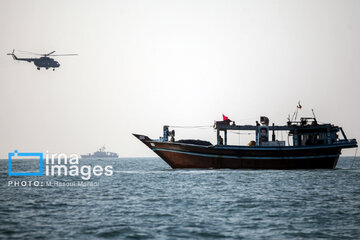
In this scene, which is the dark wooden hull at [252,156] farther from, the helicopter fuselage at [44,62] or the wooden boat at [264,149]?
the helicopter fuselage at [44,62]

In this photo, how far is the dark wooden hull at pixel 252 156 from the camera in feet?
162

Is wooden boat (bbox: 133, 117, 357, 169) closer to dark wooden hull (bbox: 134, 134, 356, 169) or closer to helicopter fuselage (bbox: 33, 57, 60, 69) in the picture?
dark wooden hull (bbox: 134, 134, 356, 169)

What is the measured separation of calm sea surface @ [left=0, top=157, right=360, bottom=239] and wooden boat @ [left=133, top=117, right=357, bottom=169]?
576 inches

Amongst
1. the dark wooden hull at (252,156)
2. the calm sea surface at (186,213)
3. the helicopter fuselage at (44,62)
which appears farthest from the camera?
the helicopter fuselage at (44,62)

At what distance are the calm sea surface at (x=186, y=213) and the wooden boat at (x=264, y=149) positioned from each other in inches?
576

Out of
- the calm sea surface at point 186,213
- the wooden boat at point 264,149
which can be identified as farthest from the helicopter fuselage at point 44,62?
the calm sea surface at point 186,213

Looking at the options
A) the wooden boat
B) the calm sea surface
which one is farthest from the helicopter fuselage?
the calm sea surface

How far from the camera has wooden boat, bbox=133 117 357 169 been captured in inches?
1949

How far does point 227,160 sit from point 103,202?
996 inches

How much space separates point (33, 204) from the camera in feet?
84.7

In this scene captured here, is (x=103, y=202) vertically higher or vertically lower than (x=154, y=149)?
lower

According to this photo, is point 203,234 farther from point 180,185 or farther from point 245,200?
point 180,185

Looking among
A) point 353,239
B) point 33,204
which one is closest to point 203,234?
point 353,239

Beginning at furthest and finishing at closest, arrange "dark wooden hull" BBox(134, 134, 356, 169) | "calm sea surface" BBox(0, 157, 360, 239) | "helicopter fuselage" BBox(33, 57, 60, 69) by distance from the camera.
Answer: "helicopter fuselage" BBox(33, 57, 60, 69) → "dark wooden hull" BBox(134, 134, 356, 169) → "calm sea surface" BBox(0, 157, 360, 239)
